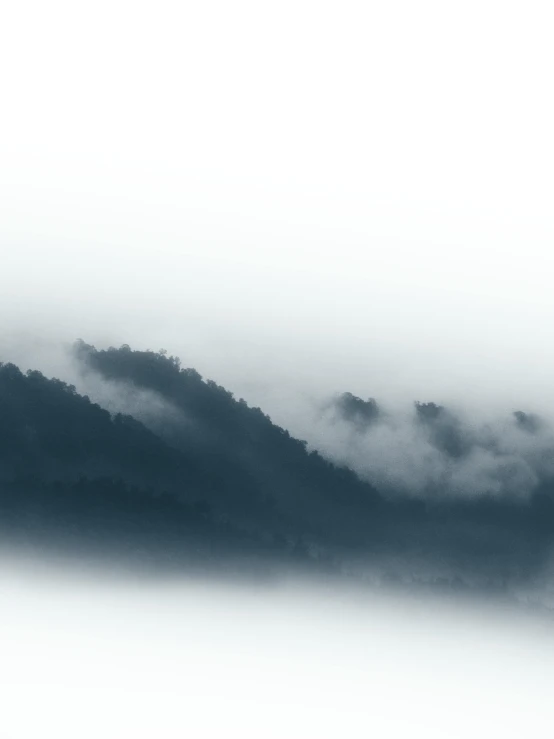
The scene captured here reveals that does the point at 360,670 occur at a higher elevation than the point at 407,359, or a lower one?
lower

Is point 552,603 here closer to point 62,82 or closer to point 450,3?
point 450,3

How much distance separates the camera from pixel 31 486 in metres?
2.95

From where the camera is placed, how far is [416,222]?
3.24 m

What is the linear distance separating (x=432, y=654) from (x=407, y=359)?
4.06 ft

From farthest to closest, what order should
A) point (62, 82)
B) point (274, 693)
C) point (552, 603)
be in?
point (62, 82)
point (552, 603)
point (274, 693)

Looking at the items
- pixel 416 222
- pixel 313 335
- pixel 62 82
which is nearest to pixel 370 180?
pixel 416 222

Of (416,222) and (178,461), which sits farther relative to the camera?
(416,222)

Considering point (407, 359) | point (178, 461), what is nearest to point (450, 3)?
point (407, 359)

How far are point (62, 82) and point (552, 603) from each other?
3.16 meters

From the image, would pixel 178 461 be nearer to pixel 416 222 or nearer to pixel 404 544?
Answer: pixel 404 544

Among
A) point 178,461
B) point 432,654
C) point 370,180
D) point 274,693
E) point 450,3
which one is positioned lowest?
point 274,693

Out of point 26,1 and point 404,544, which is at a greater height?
point 26,1

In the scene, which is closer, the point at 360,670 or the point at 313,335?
the point at 360,670

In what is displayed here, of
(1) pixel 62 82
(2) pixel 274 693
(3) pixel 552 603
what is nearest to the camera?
(2) pixel 274 693
